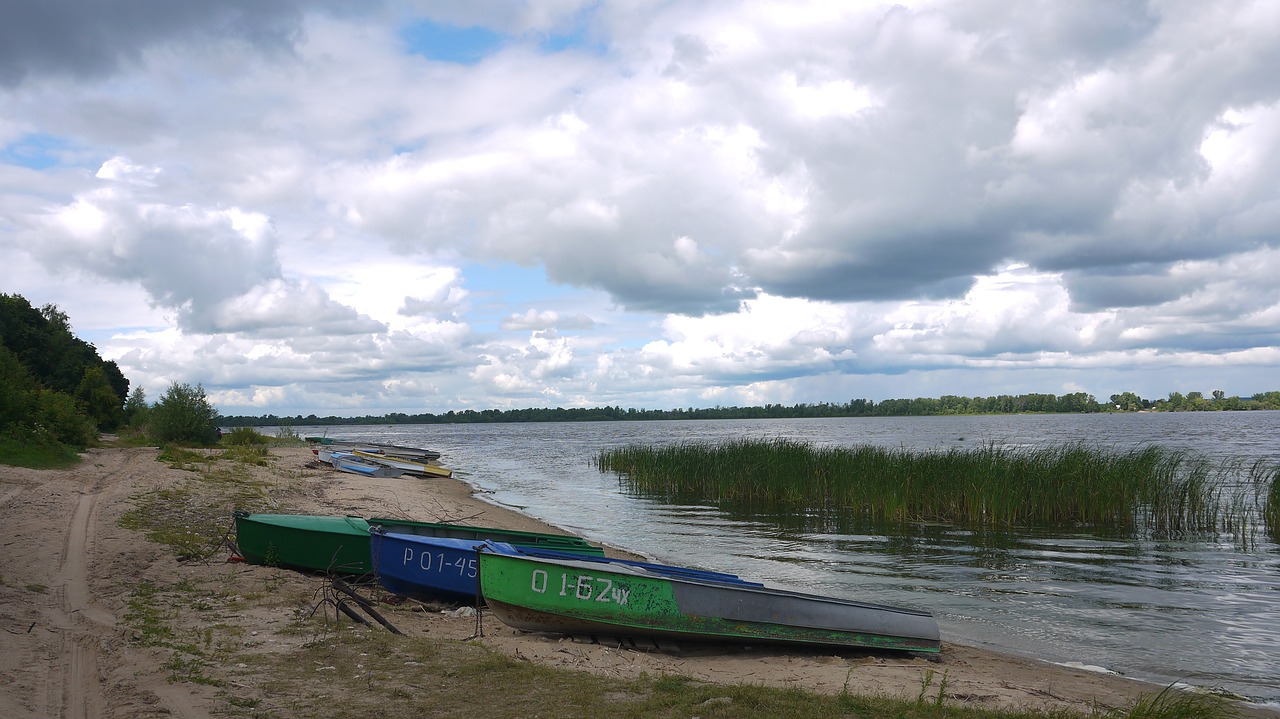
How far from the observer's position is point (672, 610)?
8.12 metres

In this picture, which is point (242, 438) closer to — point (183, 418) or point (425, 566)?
point (183, 418)

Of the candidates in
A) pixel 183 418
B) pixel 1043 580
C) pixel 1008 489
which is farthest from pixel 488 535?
pixel 183 418

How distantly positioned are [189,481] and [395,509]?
5.54m

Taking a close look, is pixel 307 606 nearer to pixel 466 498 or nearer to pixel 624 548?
pixel 624 548

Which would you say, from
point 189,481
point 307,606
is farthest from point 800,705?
point 189,481

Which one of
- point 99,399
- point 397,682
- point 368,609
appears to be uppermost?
point 99,399

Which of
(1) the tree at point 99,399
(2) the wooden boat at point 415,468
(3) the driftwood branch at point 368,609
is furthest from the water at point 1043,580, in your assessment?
(1) the tree at point 99,399

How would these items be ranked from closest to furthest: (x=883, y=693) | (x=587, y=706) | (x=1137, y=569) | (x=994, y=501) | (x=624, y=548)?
(x=587, y=706) < (x=883, y=693) < (x=1137, y=569) < (x=624, y=548) < (x=994, y=501)

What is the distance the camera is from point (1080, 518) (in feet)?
60.4

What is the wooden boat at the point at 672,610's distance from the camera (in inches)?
319

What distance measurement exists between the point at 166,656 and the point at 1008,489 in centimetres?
1755

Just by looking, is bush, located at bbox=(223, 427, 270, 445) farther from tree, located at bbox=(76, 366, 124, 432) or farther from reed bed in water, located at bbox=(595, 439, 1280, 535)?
reed bed in water, located at bbox=(595, 439, 1280, 535)

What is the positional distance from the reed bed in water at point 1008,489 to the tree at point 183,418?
109 ft

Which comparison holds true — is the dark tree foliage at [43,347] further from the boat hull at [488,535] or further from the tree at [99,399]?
the boat hull at [488,535]
